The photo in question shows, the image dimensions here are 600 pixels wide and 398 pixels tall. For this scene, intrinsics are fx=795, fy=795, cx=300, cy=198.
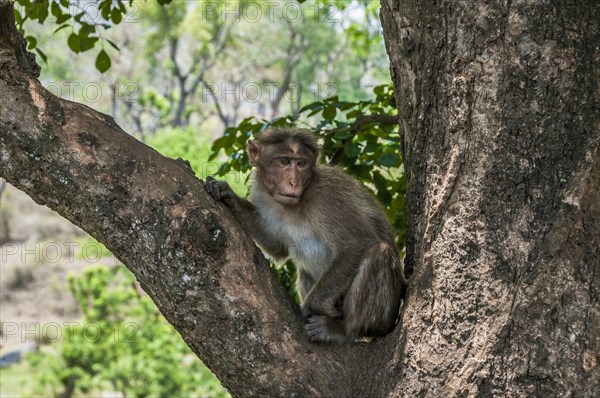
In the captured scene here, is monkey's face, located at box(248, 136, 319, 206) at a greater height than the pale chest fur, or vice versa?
monkey's face, located at box(248, 136, 319, 206)

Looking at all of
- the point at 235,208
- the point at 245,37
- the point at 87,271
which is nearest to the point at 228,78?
the point at 245,37

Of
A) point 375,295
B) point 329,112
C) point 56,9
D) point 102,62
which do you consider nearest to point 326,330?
point 375,295

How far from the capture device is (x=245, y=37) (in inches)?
1411

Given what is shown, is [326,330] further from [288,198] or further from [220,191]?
[288,198]

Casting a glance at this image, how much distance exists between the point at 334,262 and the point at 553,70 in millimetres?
1782

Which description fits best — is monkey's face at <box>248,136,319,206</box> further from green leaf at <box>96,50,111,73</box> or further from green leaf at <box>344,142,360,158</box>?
green leaf at <box>96,50,111,73</box>

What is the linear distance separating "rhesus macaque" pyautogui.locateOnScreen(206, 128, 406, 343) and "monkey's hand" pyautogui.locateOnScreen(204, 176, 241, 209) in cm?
1

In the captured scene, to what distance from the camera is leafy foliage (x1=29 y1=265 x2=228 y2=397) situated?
1695 centimetres

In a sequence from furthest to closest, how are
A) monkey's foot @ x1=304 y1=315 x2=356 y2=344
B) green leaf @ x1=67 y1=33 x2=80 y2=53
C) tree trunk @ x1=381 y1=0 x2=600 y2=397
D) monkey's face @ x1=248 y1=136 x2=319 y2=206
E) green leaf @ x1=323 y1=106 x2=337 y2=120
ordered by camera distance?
1. green leaf @ x1=67 y1=33 x2=80 y2=53
2. green leaf @ x1=323 y1=106 x2=337 y2=120
3. monkey's face @ x1=248 y1=136 x2=319 y2=206
4. monkey's foot @ x1=304 y1=315 x2=356 y2=344
5. tree trunk @ x1=381 y1=0 x2=600 y2=397

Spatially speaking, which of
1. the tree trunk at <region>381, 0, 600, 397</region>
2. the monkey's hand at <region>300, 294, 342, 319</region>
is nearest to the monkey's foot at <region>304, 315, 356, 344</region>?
the monkey's hand at <region>300, 294, 342, 319</region>

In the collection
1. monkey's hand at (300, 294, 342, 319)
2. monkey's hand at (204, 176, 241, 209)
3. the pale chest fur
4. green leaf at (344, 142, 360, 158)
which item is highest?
green leaf at (344, 142, 360, 158)

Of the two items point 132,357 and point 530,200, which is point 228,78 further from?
point 530,200

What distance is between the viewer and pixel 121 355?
17906 mm

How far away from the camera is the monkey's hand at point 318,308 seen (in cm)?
409
